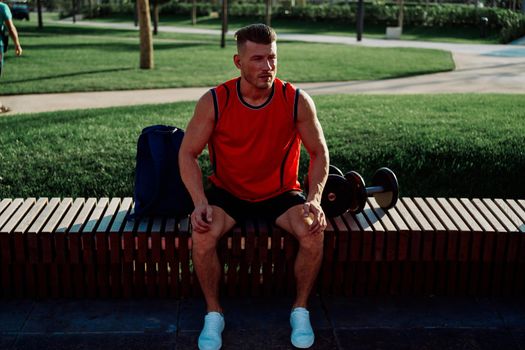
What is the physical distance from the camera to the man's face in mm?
3613

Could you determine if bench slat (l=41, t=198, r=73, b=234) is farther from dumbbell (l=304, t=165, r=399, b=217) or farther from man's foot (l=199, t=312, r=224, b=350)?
dumbbell (l=304, t=165, r=399, b=217)

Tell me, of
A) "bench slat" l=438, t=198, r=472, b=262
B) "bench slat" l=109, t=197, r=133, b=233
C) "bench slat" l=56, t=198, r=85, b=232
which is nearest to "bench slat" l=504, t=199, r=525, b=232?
"bench slat" l=438, t=198, r=472, b=262

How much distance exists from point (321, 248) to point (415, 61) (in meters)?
15.3

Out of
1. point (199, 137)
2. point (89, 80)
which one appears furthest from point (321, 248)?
point (89, 80)

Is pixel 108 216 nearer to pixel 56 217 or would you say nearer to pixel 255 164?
pixel 56 217

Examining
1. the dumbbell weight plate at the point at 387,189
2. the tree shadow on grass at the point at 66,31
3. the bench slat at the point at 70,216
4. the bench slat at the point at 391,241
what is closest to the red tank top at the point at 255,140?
the bench slat at the point at 391,241

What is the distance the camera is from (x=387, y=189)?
428cm

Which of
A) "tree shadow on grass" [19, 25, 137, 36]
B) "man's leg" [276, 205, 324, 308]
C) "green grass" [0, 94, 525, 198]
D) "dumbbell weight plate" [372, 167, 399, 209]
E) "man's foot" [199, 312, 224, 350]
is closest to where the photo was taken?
"man's foot" [199, 312, 224, 350]

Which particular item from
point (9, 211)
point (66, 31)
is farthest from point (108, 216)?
point (66, 31)

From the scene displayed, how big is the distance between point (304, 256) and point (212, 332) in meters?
0.63

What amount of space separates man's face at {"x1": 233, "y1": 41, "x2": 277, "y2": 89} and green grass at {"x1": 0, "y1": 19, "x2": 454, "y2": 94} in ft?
31.7

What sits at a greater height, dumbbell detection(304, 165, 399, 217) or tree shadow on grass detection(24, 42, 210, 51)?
dumbbell detection(304, 165, 399, 217)

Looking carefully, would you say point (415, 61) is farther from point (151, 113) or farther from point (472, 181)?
point (472, 181)

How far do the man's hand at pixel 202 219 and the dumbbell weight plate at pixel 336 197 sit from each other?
78cm
